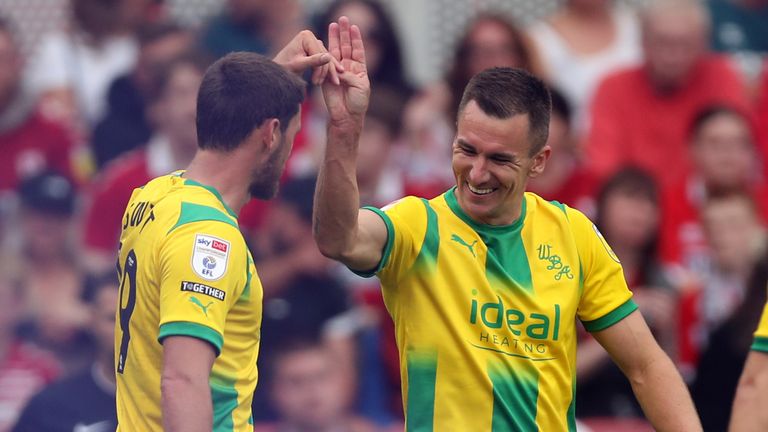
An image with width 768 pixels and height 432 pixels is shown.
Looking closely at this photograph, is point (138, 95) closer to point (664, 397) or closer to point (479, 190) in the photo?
point (479, 190)

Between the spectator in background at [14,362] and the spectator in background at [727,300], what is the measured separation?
3.95m

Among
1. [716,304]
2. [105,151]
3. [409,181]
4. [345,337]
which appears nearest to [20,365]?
[105,151]

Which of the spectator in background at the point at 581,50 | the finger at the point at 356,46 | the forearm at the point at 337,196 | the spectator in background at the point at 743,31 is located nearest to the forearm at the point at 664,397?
the forearm at the point at 337,196

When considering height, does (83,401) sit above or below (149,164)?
below

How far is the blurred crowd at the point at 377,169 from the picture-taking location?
8266 millimetres

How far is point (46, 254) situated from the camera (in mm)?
9336

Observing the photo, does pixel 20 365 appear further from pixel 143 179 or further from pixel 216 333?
pixel 216 333

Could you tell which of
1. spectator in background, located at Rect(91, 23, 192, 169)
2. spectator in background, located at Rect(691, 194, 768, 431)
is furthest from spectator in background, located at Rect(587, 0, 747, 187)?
spectator in background, located at Rect(91, 23, 192, 169)

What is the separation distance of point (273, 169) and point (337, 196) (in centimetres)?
63

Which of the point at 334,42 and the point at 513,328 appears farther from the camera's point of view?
the point at 513,328

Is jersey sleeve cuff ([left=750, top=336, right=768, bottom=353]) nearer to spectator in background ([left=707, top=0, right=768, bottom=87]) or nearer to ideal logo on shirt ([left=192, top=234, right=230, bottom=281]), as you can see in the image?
ideal logo on shirt ([left=192, top=234, right=230, bottom=281])

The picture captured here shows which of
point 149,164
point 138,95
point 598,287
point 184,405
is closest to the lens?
point 184,405

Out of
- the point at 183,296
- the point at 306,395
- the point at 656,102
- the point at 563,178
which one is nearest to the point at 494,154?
the point at 183,296

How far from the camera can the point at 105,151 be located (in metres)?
9.34
